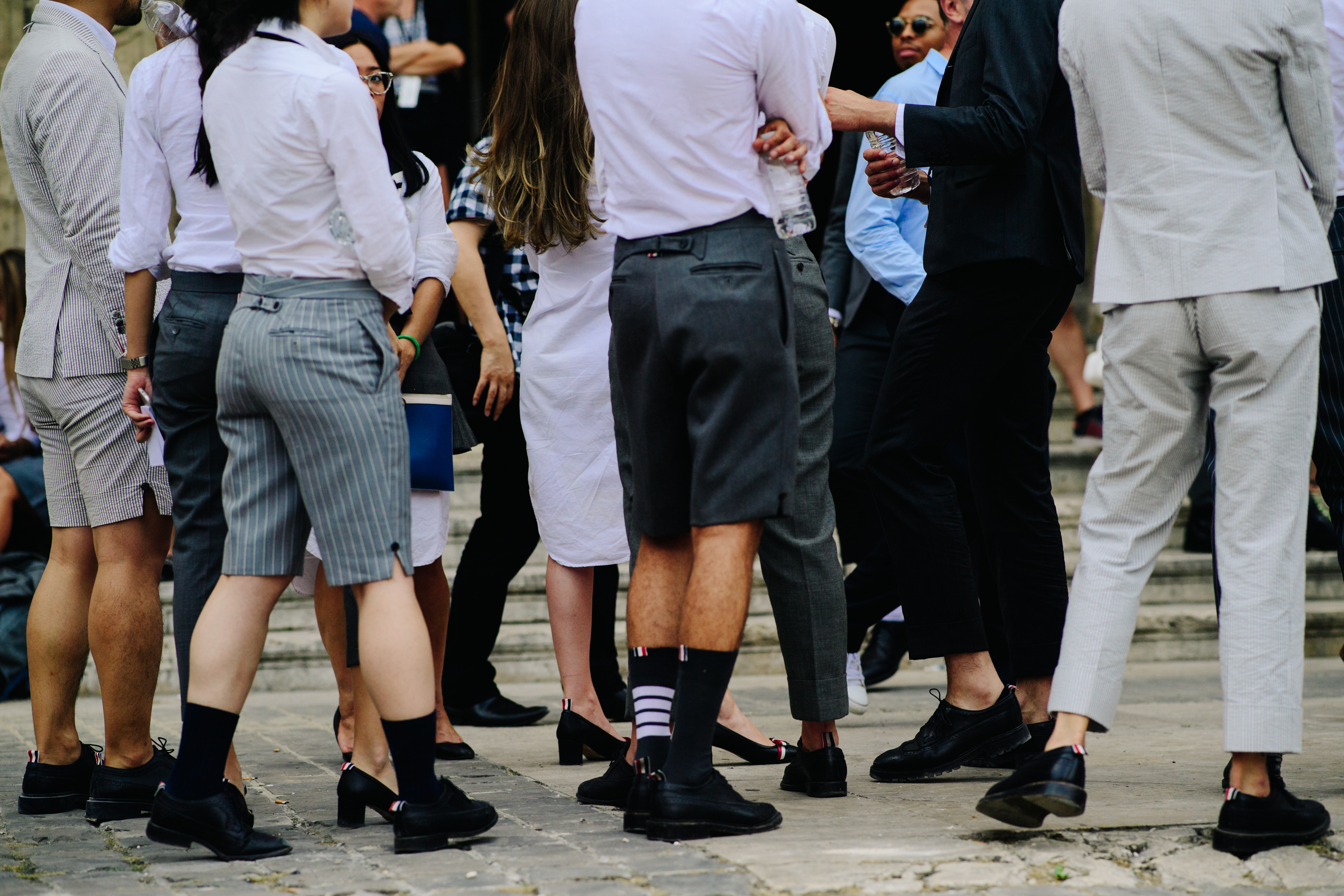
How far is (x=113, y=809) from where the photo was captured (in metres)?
3.60

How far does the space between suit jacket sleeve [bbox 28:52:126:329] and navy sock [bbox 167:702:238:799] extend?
1.16 meters

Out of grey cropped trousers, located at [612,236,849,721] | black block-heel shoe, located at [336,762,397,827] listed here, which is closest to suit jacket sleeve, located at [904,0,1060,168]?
grey cropped trousers, located at [612,236,849,721]

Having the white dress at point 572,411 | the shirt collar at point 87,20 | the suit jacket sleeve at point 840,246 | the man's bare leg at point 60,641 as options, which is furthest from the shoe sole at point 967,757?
the shirt collar at point 87,20

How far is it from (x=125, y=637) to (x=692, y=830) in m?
1.54

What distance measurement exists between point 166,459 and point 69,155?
2.81 ft

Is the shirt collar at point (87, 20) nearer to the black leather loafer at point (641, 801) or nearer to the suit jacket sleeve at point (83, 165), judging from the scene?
the suit jacket sleeve at point (83, 165)

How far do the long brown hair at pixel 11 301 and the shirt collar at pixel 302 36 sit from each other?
11.7 ft

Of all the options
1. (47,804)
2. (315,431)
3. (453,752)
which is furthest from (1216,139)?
(47,804)

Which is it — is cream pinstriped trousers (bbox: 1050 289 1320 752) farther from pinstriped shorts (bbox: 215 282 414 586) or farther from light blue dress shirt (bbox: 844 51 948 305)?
light blue dress shirt (bbox: 844 51 948 305)

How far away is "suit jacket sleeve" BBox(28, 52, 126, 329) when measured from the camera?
368cm

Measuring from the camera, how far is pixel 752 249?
3146 millimetres

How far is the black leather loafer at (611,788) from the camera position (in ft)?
11.8

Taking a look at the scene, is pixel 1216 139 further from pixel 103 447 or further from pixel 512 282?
pixel 103 447

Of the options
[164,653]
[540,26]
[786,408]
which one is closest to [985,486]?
[786,408]
